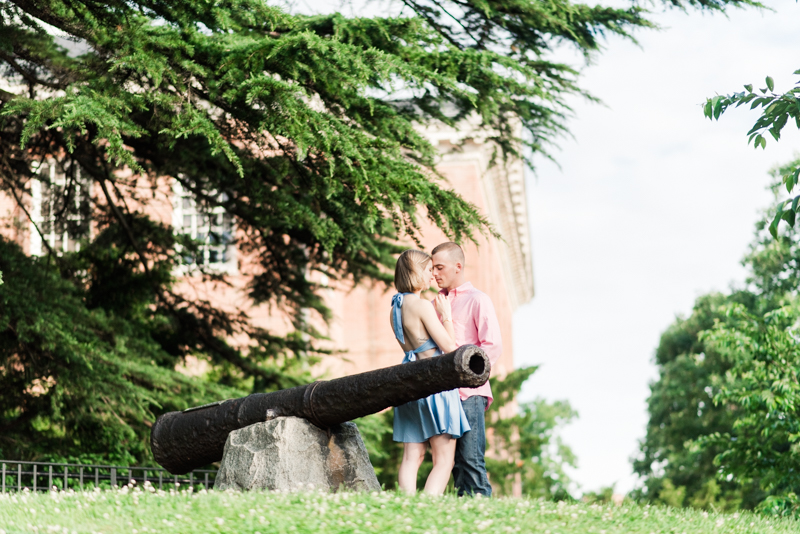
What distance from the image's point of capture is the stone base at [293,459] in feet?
19.2

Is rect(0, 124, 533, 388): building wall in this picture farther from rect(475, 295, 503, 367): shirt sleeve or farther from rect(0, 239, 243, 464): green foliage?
rect(475, 295, 503, 367): shirt sleeve

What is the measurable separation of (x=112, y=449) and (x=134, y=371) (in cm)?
152

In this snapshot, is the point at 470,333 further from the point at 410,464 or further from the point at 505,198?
the point at 505,198

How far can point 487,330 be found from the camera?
596cm

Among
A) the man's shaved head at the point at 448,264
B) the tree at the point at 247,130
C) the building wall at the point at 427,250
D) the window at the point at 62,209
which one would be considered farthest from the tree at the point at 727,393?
the window at the point at 62,209

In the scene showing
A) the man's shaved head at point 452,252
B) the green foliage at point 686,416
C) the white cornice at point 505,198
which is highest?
the white cornice at point 505,198

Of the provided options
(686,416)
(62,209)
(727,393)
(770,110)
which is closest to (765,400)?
(727,393)

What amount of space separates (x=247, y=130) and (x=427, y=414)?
4.58 meters

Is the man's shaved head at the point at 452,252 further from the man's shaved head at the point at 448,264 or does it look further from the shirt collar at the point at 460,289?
the shirt collar at the point at 460,289

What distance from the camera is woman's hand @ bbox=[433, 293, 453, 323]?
19.2ft

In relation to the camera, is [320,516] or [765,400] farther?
[765,400]

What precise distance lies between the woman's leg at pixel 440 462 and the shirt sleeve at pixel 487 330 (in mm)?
677

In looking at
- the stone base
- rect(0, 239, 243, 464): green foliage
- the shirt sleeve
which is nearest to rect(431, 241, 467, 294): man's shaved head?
the shirt sleeve

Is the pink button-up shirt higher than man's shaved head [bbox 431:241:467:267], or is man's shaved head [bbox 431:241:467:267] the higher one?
man's shaved head [bbox 431:241:467:267]
